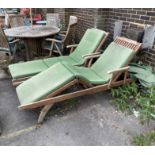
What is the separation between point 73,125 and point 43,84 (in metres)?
0.72

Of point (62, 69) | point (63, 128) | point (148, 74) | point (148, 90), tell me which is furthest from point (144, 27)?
point (63, 128)

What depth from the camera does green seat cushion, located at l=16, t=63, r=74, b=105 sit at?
8.22ft

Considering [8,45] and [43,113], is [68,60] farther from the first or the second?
[43,113]

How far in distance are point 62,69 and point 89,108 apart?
2.40ft

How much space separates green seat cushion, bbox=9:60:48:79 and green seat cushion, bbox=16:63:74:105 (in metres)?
0.23

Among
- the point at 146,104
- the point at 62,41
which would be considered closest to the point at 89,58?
the point at 62,41

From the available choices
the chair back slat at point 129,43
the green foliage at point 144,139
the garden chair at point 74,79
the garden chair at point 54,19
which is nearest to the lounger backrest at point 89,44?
the garden chair at point 74,79

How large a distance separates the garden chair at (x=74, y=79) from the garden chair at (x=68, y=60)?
219mm

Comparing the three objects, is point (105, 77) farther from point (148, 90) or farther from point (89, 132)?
point (89, 132)

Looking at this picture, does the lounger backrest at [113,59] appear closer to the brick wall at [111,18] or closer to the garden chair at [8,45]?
the brick wall at [111,18]

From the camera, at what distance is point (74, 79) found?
257cm

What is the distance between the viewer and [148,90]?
2.88 metres

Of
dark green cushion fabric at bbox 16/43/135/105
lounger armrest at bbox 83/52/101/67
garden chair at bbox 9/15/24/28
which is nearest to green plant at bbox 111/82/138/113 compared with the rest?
dark green cushion fabric at bbox 16/43/135/105

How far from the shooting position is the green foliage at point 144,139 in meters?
2.19
